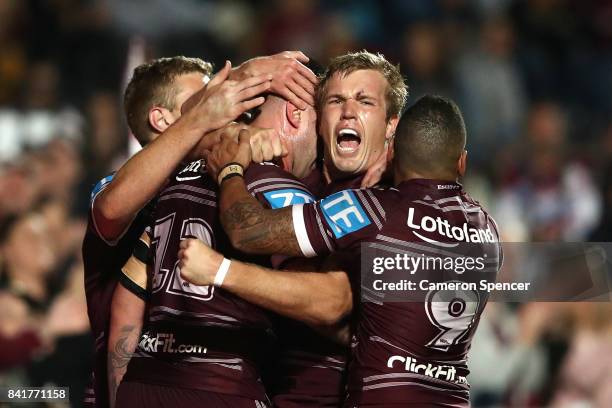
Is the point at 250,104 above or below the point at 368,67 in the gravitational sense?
below

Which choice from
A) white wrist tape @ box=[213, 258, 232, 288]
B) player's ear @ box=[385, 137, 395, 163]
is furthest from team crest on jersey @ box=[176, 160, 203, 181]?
player's ear @ box=[385, 137, 395, 163]

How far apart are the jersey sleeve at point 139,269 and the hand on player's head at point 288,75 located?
0.88 meters

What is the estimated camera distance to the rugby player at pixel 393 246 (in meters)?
4.12

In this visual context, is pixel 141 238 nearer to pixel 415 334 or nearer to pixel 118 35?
pixel 415 334

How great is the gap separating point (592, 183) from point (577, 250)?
8.15ft

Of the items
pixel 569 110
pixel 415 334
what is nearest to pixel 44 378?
pixel 415 334

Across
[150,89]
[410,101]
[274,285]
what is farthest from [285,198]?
[410,101]

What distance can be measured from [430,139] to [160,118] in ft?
4.68

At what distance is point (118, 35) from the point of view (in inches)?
404

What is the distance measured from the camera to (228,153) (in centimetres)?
441

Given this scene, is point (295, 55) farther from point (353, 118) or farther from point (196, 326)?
point (196, 326)

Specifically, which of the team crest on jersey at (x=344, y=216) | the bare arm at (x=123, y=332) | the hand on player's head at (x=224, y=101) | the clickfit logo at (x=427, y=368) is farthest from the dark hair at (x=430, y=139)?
the bare arm at (x=123, y=332)

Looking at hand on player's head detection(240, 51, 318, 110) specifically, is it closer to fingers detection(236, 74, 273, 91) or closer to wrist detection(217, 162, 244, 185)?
fingers detection(236, 74, 273, 91)

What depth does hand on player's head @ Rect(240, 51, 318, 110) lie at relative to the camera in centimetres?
463
